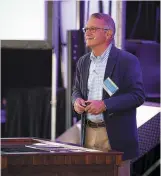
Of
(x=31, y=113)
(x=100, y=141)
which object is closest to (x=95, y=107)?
(x=100, y=141)

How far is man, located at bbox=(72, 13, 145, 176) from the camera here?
2.35 metres

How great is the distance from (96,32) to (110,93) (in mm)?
316

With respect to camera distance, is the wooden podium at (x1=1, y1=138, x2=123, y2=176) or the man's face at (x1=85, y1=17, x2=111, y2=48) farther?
the man's face at (x1=85, y1=17, x2=111, y2=48)

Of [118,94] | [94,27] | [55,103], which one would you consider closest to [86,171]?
[118,94]

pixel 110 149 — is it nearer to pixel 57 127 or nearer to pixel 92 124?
pixel 92 124

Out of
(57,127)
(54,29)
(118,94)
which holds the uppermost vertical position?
(54,29)

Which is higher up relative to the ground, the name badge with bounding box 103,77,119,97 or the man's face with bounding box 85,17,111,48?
the man's face with bounding box 85,17,111,48

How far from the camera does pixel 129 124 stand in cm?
241

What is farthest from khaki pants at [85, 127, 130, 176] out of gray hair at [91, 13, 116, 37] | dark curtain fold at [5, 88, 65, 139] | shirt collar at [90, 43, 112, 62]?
dark curtain fold at [5, 88, 65, 139]

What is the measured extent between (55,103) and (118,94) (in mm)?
1863

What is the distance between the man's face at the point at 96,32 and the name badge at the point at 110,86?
198mm

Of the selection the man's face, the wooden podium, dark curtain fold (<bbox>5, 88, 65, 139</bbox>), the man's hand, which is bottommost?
dark curtain fold (<bbox>5, 88, 65, 139</bbox>)

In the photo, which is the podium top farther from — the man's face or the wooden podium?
the man's face

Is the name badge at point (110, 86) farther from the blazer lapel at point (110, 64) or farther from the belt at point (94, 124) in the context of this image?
the belt at point (94, 124)
